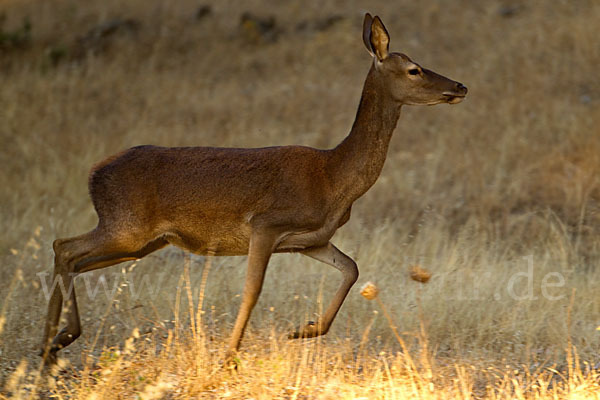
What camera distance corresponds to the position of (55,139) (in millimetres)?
14086

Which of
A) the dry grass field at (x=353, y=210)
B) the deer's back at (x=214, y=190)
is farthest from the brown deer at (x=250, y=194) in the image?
the dry grass field at (x=353, y=210)

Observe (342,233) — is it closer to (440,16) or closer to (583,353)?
(583,353)

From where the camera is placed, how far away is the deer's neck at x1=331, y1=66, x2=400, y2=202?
19.3 feet

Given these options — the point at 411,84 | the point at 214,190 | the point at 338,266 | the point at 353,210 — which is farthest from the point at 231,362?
the point at 353,210

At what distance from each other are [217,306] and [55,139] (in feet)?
26.1

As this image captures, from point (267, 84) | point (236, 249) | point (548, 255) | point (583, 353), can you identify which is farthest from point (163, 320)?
point (267, 84)

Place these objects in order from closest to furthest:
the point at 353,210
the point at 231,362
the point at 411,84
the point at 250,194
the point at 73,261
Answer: the point at 231,362
the point at 250,194
the point at 411,84
the point at 73,261
the point at 353,210

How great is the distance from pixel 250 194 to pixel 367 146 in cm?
85

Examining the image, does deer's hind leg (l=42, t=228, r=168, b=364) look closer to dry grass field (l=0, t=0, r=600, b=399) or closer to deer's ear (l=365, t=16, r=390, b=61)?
dry grass field (l=0, t=0, r=600, b=399)

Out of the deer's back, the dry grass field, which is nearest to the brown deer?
the deer's back

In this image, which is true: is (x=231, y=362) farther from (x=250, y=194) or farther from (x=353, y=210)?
(x=353, y=210)

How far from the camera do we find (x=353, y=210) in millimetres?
11602

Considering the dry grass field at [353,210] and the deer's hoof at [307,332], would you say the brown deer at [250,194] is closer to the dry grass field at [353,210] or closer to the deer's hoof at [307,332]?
the deer's hoof at [307,332]

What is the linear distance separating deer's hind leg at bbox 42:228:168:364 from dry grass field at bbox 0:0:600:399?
204 millimetres
